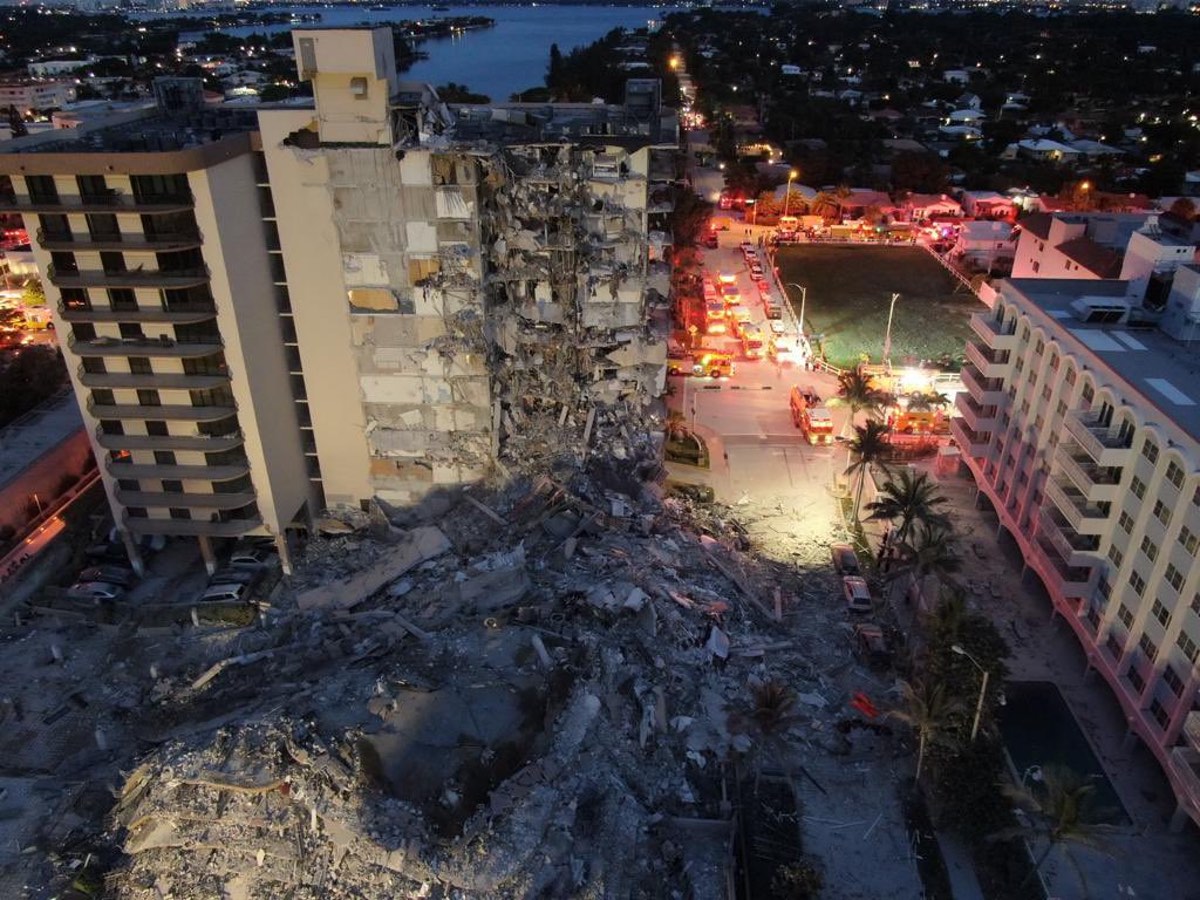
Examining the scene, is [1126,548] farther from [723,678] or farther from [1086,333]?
[723,678]

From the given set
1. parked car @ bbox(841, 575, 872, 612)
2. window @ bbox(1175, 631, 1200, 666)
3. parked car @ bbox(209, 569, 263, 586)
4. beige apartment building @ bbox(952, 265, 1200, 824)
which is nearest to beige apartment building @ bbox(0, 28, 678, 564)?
parked car @ bbox(209, 569, 263, 586)

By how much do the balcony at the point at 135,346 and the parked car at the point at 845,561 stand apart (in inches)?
1108

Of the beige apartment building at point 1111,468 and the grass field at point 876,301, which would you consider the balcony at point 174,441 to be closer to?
the beige apartment building at point 1111,468

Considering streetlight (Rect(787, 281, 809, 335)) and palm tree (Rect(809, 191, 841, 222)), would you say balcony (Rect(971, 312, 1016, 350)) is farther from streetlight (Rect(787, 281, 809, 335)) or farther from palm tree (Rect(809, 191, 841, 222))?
palm tree (Rect(809, 191, 841, 222))

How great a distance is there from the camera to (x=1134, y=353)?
1383 inches

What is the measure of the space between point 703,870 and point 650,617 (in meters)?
9.23

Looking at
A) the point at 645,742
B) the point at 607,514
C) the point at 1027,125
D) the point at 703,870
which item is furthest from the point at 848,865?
the point at 1027,125

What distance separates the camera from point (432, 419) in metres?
40.2

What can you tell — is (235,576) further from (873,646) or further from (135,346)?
(873,646)

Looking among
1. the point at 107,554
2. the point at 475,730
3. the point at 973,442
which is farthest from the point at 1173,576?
the point at 107,554

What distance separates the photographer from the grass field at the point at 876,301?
223 feet

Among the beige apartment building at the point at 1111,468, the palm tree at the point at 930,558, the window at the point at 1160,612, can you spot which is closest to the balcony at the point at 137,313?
the palm tree at the point at 930,558

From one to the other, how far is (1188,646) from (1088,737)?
6.16 metres

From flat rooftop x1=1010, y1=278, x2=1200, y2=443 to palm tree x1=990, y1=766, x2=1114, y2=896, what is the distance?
38.5 feet
